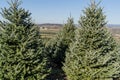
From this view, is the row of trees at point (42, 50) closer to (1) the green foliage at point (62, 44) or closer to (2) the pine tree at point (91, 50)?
(2) the pine tree at point (91, 50)

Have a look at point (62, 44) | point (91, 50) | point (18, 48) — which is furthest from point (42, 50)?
point (62, 44)

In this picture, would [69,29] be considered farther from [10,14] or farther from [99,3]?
[10,14]

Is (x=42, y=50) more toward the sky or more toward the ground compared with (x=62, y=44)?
more toward the sky

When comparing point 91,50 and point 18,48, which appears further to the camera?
point 91,50

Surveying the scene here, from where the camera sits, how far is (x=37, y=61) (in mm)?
14867

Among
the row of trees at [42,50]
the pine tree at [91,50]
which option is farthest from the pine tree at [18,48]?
the pine tree at [91,50]

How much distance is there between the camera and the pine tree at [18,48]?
14438 mm

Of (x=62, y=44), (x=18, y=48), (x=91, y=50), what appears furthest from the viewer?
(x=62, y=44)

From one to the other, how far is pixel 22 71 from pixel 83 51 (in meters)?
5.23

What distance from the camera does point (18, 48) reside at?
48.4 feet

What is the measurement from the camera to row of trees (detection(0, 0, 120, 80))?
14.5 metres

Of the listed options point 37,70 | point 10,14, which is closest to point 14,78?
point 37,70

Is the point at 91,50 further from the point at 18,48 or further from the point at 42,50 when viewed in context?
the point at 18,48

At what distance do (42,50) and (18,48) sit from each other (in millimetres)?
1785
